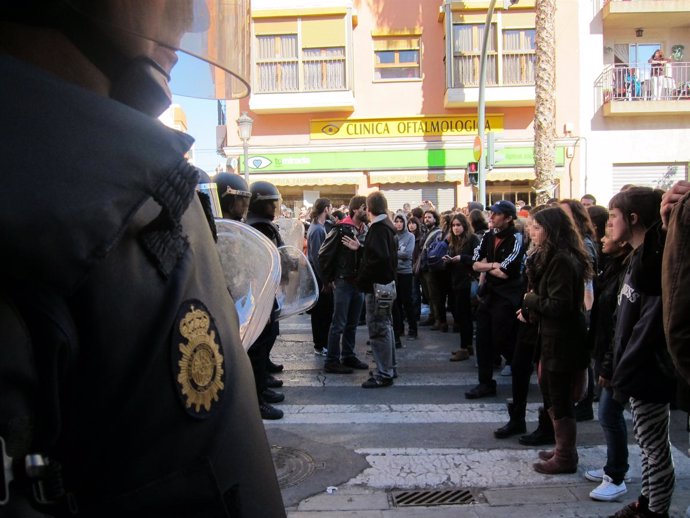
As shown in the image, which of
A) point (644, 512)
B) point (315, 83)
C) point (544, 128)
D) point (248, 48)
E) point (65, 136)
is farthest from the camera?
point (315, 83)

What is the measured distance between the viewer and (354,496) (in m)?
4.11

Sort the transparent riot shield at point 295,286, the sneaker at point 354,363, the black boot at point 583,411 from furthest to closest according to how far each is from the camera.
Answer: the sneaker at point 354,363 → the black boot at point 583,411 → the transparent riot shield at point 295,286

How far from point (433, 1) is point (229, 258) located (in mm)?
22433

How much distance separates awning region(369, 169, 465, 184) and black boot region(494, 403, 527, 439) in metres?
16.4

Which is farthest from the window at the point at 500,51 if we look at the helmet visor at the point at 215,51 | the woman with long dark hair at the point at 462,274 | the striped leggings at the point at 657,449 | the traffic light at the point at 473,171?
the helmet visor at the point at 215,51

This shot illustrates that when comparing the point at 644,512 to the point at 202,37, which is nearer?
the point at 202,37

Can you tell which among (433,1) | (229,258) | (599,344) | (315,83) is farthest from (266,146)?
(229,258)

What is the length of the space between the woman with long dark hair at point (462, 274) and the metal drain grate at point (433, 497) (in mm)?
3853

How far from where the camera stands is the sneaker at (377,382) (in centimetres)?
677

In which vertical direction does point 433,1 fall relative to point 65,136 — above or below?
above

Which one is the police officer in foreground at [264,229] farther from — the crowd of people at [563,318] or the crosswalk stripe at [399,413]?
the crowd of people at [563,318]

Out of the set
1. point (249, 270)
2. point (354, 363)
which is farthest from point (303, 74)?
point (249, 270)

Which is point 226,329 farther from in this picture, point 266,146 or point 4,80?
point 266,146

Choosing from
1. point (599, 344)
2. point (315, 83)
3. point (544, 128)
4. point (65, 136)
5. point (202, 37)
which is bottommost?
point (599, 344)
